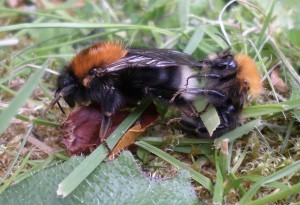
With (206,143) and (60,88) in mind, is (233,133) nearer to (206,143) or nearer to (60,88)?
(206,143)

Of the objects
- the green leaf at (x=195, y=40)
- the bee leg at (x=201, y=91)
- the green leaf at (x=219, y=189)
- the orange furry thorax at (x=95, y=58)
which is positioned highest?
the orange furry thorax at (x=95, y=58)

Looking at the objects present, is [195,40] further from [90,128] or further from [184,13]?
[90,128]

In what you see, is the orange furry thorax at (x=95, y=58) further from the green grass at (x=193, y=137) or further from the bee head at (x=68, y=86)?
the green grass at (x=193, y=137)

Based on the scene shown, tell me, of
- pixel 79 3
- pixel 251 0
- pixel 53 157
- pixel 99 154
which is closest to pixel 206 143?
pixel 99 154

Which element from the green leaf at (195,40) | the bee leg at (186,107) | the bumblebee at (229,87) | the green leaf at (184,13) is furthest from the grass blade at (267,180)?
the green leaf at (184,13)

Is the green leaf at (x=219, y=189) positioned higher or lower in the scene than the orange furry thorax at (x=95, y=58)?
lower

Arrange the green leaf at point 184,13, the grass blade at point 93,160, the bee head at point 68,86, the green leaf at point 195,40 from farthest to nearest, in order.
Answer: the green leaf at point 184,13, the green leaf at point 195,40, the bee head at point 68,86, the grass blade at point 93,160

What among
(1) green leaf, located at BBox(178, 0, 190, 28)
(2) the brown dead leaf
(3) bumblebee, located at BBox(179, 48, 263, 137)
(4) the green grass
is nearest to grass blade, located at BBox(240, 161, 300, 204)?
(4) the green grass

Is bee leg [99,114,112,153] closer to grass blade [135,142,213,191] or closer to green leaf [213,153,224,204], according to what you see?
grass blade [135,142,213,191]

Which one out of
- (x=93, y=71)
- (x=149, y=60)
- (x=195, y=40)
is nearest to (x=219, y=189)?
(x=149, y=60)
